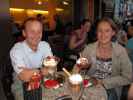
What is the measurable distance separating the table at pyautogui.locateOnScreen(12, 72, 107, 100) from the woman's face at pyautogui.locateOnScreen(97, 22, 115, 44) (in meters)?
0.67

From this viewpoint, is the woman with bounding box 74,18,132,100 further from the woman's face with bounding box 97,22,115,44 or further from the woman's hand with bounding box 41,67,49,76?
the woman's hand with bounding box 41,67,49,76

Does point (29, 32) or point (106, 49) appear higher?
point (29, 32)

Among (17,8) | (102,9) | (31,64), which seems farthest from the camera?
(102,9)

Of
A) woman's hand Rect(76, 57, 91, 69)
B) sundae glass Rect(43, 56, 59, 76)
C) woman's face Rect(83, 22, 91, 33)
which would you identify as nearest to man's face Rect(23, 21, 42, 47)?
sundae glass Rect(43, 56, 59, 76)

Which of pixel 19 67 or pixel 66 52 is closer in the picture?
pixel 19 67

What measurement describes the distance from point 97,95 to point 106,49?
85 cm

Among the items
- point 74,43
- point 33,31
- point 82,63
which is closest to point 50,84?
point 82,63

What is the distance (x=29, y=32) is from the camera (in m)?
Result: 2.94

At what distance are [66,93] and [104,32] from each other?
3.14ft

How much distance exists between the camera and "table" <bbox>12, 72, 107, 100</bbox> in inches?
98.1

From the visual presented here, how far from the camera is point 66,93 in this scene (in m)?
2.53

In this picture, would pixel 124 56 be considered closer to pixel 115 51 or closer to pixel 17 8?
pixel 115 51

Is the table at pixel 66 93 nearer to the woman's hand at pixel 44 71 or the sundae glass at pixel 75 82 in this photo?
the sundae glass at pixel 75 82

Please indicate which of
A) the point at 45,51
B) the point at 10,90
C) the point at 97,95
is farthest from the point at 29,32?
the point at 97,95
